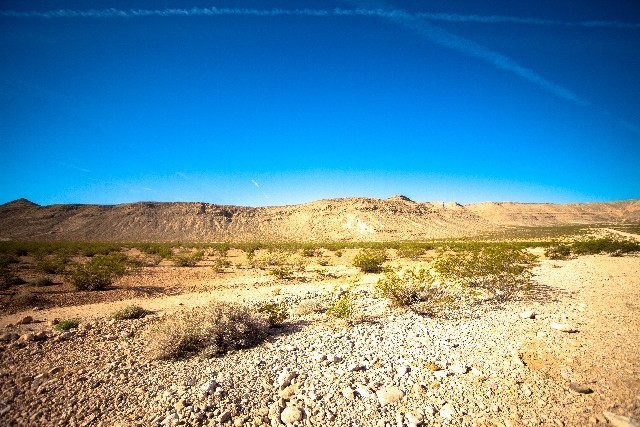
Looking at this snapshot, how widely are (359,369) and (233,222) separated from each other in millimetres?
78390

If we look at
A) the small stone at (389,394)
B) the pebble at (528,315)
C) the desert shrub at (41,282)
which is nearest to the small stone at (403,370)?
the small stone at (389,394)

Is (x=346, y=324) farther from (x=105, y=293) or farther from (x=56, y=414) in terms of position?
(x=105, y=293)

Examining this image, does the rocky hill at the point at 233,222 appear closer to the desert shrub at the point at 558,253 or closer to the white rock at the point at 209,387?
the desert shrub at the point at 558,253

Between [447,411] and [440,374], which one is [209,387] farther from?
[440,374]

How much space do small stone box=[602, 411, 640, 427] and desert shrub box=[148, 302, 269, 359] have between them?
593 cm

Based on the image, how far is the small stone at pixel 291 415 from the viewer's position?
13.4 feet

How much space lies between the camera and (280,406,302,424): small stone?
4.08 metres

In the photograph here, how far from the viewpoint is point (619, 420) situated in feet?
12.2

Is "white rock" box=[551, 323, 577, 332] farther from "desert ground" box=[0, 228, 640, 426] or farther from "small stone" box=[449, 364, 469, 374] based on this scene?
"small stone" box=[449, 364, 469, 374]

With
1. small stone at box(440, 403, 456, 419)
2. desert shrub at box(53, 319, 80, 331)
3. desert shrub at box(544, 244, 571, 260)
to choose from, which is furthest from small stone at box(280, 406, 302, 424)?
desert shrub at box(544, 244, 571, 260)

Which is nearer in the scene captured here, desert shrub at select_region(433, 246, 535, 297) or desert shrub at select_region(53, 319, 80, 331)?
desert shrub at select_region(53, 319, 80, 331)

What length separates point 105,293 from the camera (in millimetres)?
12984

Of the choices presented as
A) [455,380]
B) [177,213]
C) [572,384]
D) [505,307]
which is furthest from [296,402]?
[177,213]

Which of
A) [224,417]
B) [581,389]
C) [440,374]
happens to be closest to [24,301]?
[224,417]
